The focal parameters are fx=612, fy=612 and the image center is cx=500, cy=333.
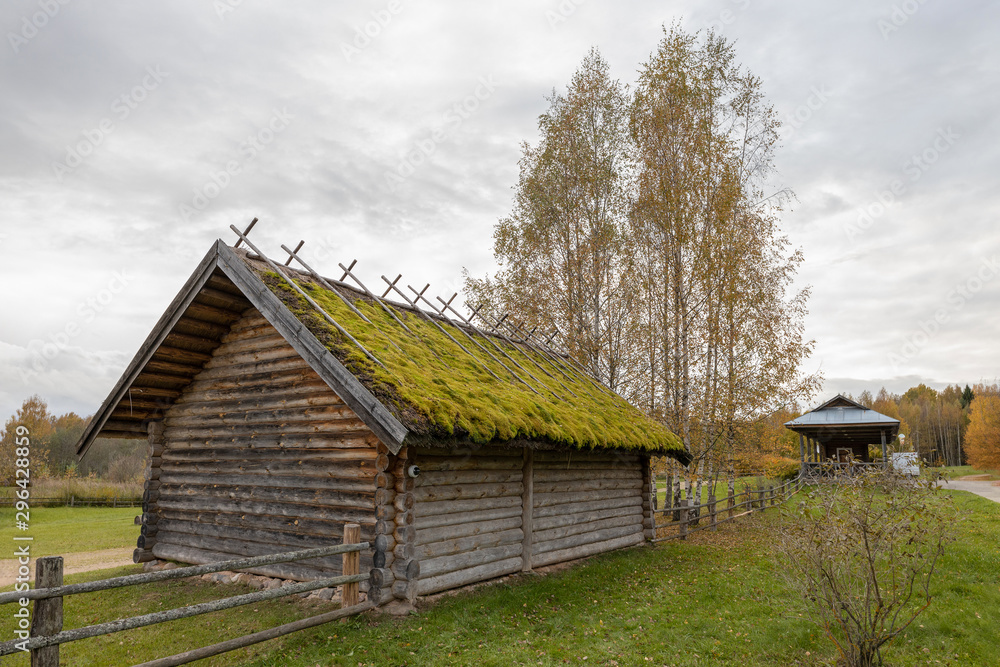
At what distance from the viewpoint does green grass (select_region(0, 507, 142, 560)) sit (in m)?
18.2

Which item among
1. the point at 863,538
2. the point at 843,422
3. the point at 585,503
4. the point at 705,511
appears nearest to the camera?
the point at 863,538

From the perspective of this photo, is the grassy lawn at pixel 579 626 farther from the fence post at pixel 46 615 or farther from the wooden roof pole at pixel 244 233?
the wooden roof pole at pixel 244 233

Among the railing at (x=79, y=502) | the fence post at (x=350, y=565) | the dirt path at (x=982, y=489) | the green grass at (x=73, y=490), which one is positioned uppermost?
the fence post at (x=350, y=565)

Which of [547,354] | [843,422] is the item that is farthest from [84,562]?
[843,422]

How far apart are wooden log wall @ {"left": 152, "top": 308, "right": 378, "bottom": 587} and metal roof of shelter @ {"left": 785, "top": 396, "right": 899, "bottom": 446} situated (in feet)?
88.4

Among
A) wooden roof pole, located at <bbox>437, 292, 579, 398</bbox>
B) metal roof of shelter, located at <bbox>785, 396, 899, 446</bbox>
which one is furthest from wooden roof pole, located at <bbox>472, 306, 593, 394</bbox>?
metal roof of shelter, located at <bbox>785, 396, 899, 446</bbox>

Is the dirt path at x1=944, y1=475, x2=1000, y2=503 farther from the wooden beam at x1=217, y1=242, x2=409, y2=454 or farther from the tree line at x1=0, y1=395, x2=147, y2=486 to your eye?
the tree line at x1=0, y1=395, x2=147, y2=486

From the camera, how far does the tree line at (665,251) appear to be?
18953 millimetres

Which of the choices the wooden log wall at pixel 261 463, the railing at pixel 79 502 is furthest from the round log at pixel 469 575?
the railing at pixel 79 502

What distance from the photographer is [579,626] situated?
334 inches

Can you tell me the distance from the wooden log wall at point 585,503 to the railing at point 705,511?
4.12 feet

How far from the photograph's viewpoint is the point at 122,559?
1535 cm

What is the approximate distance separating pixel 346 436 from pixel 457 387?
1.87 m

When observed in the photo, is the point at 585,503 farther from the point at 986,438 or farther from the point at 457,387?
the point at 986,438
